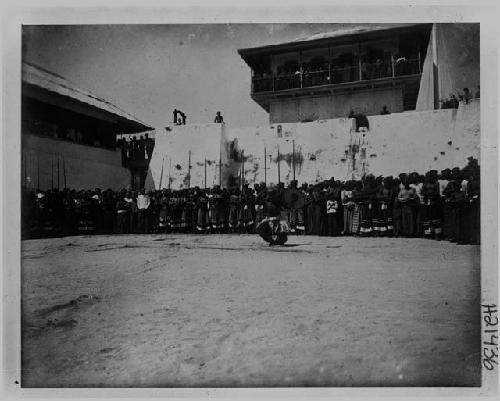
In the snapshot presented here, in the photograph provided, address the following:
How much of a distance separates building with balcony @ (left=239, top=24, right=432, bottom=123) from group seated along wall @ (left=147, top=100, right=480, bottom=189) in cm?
59

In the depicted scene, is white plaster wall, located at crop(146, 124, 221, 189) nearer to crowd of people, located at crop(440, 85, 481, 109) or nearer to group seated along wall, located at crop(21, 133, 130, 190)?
group seated along wall, located at crop(21, 133, 130, 190)

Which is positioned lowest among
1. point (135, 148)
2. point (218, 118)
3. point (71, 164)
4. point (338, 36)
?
point (71, 164)

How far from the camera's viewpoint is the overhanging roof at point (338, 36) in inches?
226

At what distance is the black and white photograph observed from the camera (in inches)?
187

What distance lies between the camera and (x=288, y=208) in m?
7.45

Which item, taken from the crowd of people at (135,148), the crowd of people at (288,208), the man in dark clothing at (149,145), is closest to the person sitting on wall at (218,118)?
the crowd of people at (288,208)

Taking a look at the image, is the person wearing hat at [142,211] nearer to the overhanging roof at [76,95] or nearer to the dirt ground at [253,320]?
the overhanging roof at [76,95]

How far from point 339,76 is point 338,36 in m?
2.74

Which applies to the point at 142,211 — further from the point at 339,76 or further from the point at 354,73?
the point at 354,73

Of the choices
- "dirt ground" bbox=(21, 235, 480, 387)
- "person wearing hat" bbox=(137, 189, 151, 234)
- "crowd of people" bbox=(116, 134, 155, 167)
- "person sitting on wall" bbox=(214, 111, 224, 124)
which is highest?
"person sitting on wall" bbox=(214, 111, 224, 124)

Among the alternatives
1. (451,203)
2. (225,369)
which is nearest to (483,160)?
(451,203)

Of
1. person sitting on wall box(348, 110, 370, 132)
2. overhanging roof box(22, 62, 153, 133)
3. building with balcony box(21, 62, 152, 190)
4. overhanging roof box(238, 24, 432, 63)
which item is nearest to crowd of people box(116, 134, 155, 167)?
building with balcony box(21, 62, 152, 190)

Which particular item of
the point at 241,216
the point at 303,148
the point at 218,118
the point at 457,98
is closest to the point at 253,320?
the point at 218,118
